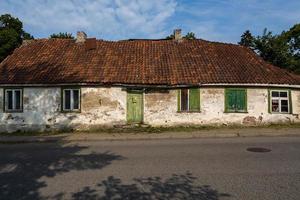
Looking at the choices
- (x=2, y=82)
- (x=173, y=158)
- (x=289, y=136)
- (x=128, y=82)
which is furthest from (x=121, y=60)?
(x=173, y=158)

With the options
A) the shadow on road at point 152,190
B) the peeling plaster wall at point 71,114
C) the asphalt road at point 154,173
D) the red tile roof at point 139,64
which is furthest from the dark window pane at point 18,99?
the shadow on road at point 152,190

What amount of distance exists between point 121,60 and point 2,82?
286 inches

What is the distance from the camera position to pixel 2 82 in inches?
802

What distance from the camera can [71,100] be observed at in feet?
66.6

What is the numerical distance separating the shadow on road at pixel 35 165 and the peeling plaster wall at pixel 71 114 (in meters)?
6.14

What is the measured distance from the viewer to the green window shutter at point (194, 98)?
20.2 m

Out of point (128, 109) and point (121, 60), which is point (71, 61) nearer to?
point (121, 60)

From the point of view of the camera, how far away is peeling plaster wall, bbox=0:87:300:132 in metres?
20.1

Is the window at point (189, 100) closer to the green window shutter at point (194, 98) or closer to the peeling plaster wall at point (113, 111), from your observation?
the green window shutter at point (194, 98)

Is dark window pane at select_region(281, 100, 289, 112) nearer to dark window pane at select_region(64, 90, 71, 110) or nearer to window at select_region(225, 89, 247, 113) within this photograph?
window at select_region(225, 89, 247, 113)

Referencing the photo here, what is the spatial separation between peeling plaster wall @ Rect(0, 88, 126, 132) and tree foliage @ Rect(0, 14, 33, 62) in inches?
739

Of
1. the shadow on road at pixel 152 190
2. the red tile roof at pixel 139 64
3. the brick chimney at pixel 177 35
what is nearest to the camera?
the shadow on road at pixel 152 190

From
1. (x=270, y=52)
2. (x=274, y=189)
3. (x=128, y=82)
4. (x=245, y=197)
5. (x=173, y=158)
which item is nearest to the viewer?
(x=245, y=197)

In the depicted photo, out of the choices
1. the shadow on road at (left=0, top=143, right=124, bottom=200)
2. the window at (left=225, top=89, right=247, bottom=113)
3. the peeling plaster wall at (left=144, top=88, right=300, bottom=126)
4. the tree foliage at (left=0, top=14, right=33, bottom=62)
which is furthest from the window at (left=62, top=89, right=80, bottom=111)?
the tree foliage at (left=0, top=14, right=33, bottom=62)
